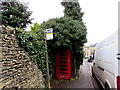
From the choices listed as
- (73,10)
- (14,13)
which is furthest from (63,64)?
(14,13)

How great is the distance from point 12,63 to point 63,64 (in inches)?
141

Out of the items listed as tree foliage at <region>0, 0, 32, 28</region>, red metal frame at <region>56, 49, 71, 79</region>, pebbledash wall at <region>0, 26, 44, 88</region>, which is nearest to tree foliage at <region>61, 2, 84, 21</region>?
red metal frame at <region>56, 49, 71, 79</region>

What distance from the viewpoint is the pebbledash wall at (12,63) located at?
6.15 ft

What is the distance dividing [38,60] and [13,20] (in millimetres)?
7317

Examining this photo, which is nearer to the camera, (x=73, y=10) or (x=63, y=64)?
(x=63, y=64)

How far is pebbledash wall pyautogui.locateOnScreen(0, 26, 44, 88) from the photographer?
Answer: 1.88 meters

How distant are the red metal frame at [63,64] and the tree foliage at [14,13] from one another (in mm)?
6323

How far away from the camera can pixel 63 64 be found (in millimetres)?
5367

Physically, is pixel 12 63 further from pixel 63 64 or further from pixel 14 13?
pixel 14 13

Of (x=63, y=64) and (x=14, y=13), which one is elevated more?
(x=14, y=13)

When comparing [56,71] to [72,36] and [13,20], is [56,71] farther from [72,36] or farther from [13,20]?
[13,20]

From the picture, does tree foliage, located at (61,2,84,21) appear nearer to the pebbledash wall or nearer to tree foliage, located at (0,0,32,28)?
tree foliage, located at (0,0,32,28)

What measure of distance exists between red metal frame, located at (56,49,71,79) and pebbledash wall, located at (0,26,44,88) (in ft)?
8.86

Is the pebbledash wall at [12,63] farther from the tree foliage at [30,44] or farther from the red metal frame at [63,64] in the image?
the red metal frame at [63,64]
